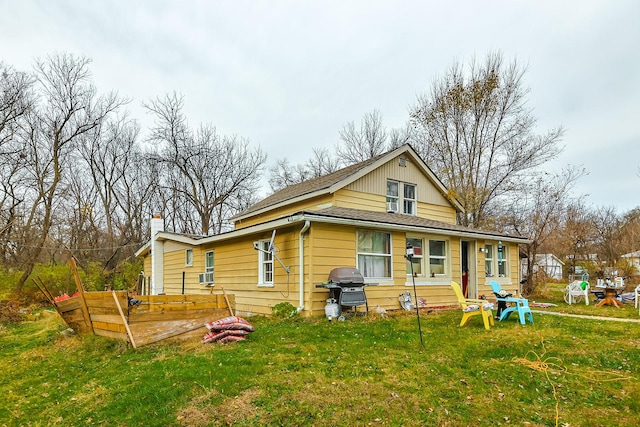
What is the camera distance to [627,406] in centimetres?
428

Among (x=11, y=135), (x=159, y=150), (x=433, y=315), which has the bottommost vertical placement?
(x=433, y=315)

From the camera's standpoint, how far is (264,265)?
11.2 meters

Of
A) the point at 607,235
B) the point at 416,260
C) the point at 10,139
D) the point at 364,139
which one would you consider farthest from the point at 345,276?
the point at 607,235

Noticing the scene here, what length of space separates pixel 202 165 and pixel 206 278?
16.6 metres

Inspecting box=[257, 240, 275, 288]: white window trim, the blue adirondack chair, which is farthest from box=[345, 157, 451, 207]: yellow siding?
the blue adirondack chair

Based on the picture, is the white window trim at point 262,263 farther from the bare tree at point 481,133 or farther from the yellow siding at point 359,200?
the bare tree at point 481,133

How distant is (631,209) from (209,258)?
3875 cm

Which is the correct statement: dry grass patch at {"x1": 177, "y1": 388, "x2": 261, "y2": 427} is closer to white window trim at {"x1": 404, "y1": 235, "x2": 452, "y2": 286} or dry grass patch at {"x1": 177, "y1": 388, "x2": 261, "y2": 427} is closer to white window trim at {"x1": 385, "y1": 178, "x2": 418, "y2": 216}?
white window trim at {"x1": 404, "y1": 235, "x2": 452, "y2": 286}

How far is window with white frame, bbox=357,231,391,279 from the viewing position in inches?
420

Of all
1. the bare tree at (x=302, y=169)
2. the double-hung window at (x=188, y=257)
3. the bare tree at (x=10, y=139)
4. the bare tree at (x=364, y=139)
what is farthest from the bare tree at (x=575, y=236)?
the bare tree at (x=10, y=139)

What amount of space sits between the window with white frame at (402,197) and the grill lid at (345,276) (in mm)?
4810

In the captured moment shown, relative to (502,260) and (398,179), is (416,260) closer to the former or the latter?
(398,179)

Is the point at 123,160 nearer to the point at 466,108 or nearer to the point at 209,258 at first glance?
the point at 209,258

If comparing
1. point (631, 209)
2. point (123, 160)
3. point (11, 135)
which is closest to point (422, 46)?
point (11, 135)
